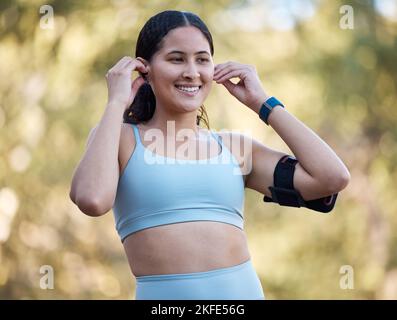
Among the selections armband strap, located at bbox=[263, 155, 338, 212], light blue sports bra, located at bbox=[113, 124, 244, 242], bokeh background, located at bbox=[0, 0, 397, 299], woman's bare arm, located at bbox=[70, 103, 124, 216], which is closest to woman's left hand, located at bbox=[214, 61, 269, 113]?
armband strap, located at bbox=[263, 155, 338, 212]

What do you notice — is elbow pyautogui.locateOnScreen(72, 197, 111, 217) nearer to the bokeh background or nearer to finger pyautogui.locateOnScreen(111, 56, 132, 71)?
finger pyautogui.locateOnScreen(111, 56, 132, 71)

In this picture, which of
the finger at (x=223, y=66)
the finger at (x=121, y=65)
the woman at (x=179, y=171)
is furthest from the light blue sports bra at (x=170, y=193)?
the finger at (x=223, y=66)

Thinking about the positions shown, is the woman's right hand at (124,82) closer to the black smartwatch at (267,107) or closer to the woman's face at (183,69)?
the woman's face at (183,69)

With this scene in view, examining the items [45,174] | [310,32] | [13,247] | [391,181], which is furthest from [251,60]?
[13,247]

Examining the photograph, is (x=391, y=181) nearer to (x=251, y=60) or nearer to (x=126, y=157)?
(x=251, y=60)

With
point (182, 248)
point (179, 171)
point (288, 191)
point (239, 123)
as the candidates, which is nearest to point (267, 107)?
point (288, 191)

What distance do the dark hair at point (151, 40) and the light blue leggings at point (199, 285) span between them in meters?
0.56

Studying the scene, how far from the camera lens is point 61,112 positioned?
973cm

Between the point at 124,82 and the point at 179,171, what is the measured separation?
13.5 inches

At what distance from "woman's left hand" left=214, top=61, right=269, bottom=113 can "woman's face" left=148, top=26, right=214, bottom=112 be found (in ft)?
0.45

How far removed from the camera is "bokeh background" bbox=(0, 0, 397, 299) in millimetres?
9398

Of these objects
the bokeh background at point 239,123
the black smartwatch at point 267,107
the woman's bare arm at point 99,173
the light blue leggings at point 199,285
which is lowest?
the light blue leggings at point 199,285

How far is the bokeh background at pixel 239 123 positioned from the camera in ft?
30.8

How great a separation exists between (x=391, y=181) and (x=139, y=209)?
26.4ft
